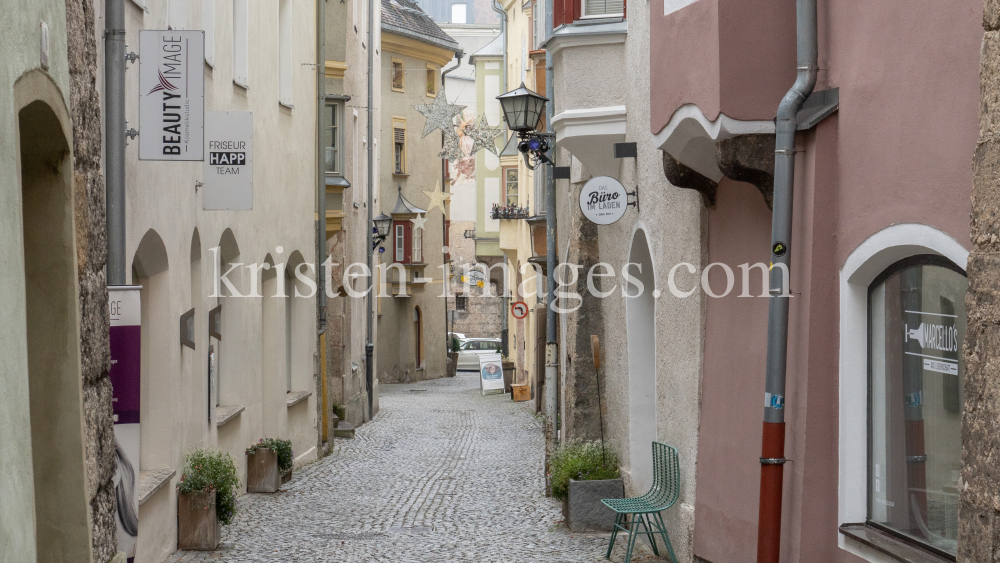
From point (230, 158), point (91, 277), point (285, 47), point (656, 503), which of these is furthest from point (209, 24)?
point (91, 277)

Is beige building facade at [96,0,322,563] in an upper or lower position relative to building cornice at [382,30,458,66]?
lower

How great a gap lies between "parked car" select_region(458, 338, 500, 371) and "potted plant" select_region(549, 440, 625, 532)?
35205mm

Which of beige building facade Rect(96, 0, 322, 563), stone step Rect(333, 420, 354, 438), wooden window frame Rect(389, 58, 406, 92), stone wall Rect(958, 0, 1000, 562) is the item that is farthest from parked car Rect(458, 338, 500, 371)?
stone wall Rect(958, 0, 1000, 562)

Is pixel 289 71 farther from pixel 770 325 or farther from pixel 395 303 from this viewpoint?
pixel 395 303

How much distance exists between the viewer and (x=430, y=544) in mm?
10641

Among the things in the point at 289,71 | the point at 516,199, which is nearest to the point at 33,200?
the point at 289,71

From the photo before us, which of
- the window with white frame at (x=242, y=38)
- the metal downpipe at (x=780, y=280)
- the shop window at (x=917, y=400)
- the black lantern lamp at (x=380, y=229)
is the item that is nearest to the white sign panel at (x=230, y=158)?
the window with white frame at (x=242, y=38)

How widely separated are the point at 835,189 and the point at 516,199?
32.6 metres

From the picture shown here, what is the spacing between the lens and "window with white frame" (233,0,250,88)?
1370cm

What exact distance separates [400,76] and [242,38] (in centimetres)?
2690

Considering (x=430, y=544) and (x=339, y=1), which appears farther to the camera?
(x=339, y=1)

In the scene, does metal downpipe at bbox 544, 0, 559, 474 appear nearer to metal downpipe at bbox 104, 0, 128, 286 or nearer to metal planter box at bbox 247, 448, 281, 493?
metal planter box at bbox 247, 448, 281, 493

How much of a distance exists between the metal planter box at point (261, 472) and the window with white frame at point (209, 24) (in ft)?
15.7

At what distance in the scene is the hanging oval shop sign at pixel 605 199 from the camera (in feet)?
35.2
